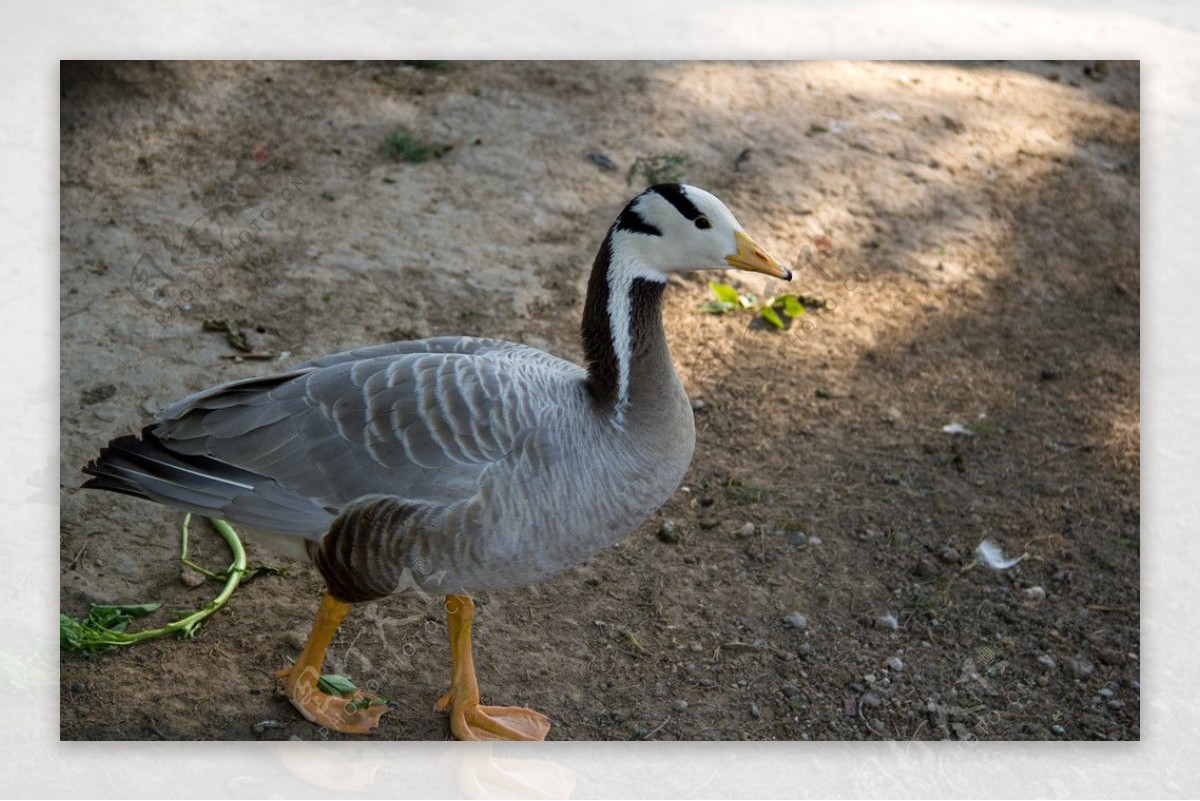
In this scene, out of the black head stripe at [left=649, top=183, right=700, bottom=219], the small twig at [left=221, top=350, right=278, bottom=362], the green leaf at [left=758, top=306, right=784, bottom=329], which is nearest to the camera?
the black head stripe at [left=649, top=183, right=700, bottom=219]

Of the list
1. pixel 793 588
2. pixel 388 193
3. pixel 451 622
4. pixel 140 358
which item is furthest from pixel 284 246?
pixel 793 588

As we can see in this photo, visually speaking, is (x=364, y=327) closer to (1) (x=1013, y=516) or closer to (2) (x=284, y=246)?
(2) (x=284, y=246)

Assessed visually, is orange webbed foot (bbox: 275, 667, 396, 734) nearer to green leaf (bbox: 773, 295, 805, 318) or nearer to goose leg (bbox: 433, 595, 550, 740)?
goose leg (bbox: 433, 595, 550, 740)

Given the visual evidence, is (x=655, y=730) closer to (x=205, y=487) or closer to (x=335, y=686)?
(x=335, y=686)

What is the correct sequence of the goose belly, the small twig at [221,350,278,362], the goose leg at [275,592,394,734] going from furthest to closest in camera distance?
1. the small twig at [221,350,278,362]
2. the goose leg at [275,592,394,734]
3. the goose belly

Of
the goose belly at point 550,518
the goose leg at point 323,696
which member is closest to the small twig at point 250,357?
the goose leg at point 323,696

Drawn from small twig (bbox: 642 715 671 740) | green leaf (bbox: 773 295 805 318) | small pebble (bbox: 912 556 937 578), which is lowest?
small twig (bbox: 642 715 671 740)

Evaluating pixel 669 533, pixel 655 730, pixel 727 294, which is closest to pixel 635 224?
pixel 669 533

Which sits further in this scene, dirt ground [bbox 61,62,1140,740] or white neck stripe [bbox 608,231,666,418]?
dirt ground [bbox 61,62,1140,740]

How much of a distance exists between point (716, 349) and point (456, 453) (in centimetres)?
193

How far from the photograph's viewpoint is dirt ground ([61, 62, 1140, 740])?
338 centimetres

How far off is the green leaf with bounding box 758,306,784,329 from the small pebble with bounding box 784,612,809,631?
1509 mm

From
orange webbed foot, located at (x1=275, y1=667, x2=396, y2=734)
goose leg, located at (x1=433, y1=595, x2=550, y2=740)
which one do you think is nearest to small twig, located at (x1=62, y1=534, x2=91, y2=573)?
orange webbed foot, located at (x1=275, y1=667, x2=396, y2=734)

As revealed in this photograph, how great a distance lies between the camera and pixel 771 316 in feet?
15.6
